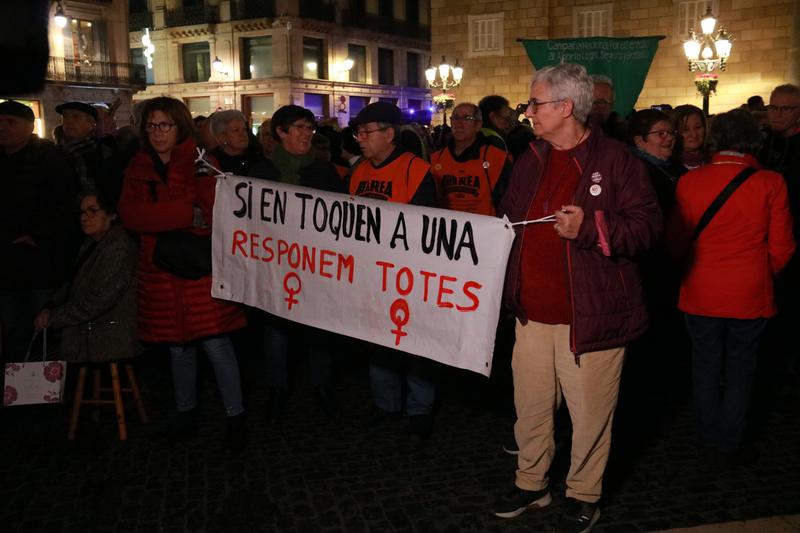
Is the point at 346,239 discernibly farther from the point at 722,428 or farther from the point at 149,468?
the point at 722,428

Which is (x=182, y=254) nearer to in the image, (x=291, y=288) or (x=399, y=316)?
(x=291, y=288)

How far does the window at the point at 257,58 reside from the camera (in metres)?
43.8

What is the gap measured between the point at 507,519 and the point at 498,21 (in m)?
22.9

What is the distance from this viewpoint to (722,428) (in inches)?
171

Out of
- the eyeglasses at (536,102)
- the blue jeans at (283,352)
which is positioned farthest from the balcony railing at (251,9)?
the eyeglasses at (536,102)

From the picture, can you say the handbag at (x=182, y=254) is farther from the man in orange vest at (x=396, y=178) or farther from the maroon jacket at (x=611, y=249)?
the maroon jacket at (x=611, y=249)

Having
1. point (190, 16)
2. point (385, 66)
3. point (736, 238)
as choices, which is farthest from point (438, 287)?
point (385, 66)

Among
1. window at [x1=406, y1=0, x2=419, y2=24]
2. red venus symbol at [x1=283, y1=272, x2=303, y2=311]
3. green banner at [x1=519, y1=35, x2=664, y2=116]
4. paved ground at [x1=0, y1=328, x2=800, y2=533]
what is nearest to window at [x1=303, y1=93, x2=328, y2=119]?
window at [x1=406, y1=0, x2=419, y2=24]

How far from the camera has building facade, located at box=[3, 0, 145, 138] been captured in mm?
34281

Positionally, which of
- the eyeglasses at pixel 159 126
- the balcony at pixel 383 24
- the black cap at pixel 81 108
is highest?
the balcony at pixel 383 24

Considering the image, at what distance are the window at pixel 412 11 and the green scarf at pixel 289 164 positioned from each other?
48354mm

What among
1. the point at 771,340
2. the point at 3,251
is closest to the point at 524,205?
the point at 3,251

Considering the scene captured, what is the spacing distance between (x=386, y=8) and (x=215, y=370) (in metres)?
48.2

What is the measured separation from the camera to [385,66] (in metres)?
49.4
